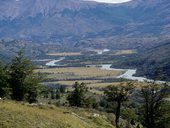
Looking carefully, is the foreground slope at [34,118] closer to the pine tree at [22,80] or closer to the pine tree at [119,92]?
the pine tree at [119,92]

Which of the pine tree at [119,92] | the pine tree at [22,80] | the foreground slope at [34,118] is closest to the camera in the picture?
the foreground slope at [34,118]

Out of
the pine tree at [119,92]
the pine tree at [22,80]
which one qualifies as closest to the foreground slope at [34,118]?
the pine tree at [119,92]

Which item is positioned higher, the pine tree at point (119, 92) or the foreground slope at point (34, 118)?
the pine tree at point (119, 92)

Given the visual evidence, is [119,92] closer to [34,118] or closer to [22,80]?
Answer: [22,80]

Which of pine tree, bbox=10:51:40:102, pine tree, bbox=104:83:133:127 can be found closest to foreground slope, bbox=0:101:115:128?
pine tree, bbox=104:83:133:127

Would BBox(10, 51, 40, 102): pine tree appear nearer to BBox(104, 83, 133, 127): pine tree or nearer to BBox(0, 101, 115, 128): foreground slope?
BBox(104, 83, 133, 127): pine tree

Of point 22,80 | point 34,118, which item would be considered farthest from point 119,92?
point 34,118

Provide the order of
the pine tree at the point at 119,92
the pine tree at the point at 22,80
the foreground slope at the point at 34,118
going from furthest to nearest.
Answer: the pine tree at the point at 22,80, the pine tree at the point at 119,92, the foreground slope at the point at 34,118

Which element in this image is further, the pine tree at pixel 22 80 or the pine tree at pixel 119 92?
the pine tree at pixel 22 80

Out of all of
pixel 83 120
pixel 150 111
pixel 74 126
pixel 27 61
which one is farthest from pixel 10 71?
pixel 74 126

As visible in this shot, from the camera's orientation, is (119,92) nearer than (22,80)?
Yes

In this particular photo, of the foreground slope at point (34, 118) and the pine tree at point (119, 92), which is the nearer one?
the foreground slope at point (34, 118)

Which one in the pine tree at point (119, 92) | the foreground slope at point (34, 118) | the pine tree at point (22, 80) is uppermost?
the pine tree at point (22, 80)

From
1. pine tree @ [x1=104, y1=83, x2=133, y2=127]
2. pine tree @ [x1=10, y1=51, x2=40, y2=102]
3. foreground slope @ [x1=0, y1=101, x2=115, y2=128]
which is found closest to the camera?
foreground slope @ [x1=0, y1=101, x2=115, y2=128]
